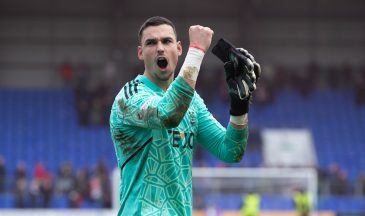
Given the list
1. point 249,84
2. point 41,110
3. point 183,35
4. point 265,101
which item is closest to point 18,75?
point 41,110

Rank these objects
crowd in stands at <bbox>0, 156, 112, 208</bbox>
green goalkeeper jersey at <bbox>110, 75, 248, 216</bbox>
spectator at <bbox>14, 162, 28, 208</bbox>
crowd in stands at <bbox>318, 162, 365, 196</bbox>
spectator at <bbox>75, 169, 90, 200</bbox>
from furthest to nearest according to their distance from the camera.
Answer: crowd in stands at <bbox>318, 162, 365, 196</bbox>
spectator at <bbox>75, 169, 90, 200</bbox>
spectator at <bbox>14, 162, 28, 208</bbox>
crowd in stands at <bbox>0, 156, 112, 208</bbox>
green goalkeeper jersey at <bbox>110, 75, 248, 216</bbox>

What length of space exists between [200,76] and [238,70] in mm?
25398

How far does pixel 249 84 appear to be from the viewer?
480 cm

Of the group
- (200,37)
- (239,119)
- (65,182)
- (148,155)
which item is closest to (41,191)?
(65,182)

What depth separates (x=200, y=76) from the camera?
3020 cm

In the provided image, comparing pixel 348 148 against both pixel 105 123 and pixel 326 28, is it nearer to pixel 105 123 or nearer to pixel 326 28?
pixel 326 28

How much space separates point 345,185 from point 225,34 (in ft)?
28.9

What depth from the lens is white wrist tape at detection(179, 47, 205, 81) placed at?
179 inches

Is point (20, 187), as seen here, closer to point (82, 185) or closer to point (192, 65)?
point (82, 185)

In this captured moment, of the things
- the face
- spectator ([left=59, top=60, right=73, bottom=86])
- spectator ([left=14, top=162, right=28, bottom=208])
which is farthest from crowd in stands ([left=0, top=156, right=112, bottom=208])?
the face

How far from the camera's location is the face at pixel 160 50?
4.84 meters

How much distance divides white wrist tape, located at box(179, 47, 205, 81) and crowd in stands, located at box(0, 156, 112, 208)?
18.8m

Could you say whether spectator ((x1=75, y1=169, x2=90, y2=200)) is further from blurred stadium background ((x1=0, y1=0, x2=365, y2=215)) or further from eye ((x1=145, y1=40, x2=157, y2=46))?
eye ((x1=145, y1=40, x2=157, y2=46))

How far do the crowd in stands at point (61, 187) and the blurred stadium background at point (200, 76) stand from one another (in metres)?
1.52
